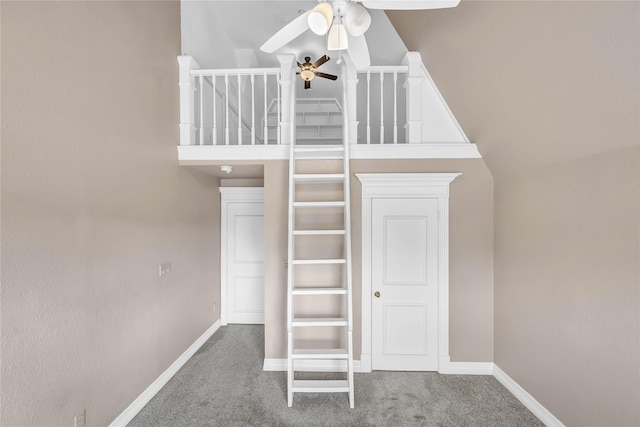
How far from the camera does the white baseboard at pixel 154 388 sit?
233cm

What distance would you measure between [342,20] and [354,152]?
1.30 metres

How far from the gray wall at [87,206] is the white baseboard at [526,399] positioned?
125 inches

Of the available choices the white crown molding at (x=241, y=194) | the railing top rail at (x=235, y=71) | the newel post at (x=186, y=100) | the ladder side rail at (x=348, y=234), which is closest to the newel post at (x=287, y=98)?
the railing top rail at (x=235, y=71)

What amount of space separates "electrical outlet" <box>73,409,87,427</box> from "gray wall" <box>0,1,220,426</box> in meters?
0.04

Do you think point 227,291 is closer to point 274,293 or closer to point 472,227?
point 274,293

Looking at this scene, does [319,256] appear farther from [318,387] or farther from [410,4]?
[410,4]

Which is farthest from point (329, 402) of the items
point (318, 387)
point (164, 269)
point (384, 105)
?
point (384, 105)

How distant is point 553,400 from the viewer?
2.31m

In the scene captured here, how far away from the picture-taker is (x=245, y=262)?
4648mm

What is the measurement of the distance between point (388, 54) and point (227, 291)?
440 cm

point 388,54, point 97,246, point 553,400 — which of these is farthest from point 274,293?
point 388,54

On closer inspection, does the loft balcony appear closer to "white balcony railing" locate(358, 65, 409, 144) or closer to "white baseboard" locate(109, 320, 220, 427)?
"white balcony railing" locate(358, 65, 409, 144)

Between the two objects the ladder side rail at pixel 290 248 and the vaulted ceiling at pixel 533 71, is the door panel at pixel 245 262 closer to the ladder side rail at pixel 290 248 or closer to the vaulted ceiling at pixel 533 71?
the ladder side rail at pixel 290 248

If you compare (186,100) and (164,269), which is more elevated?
(186,100)
